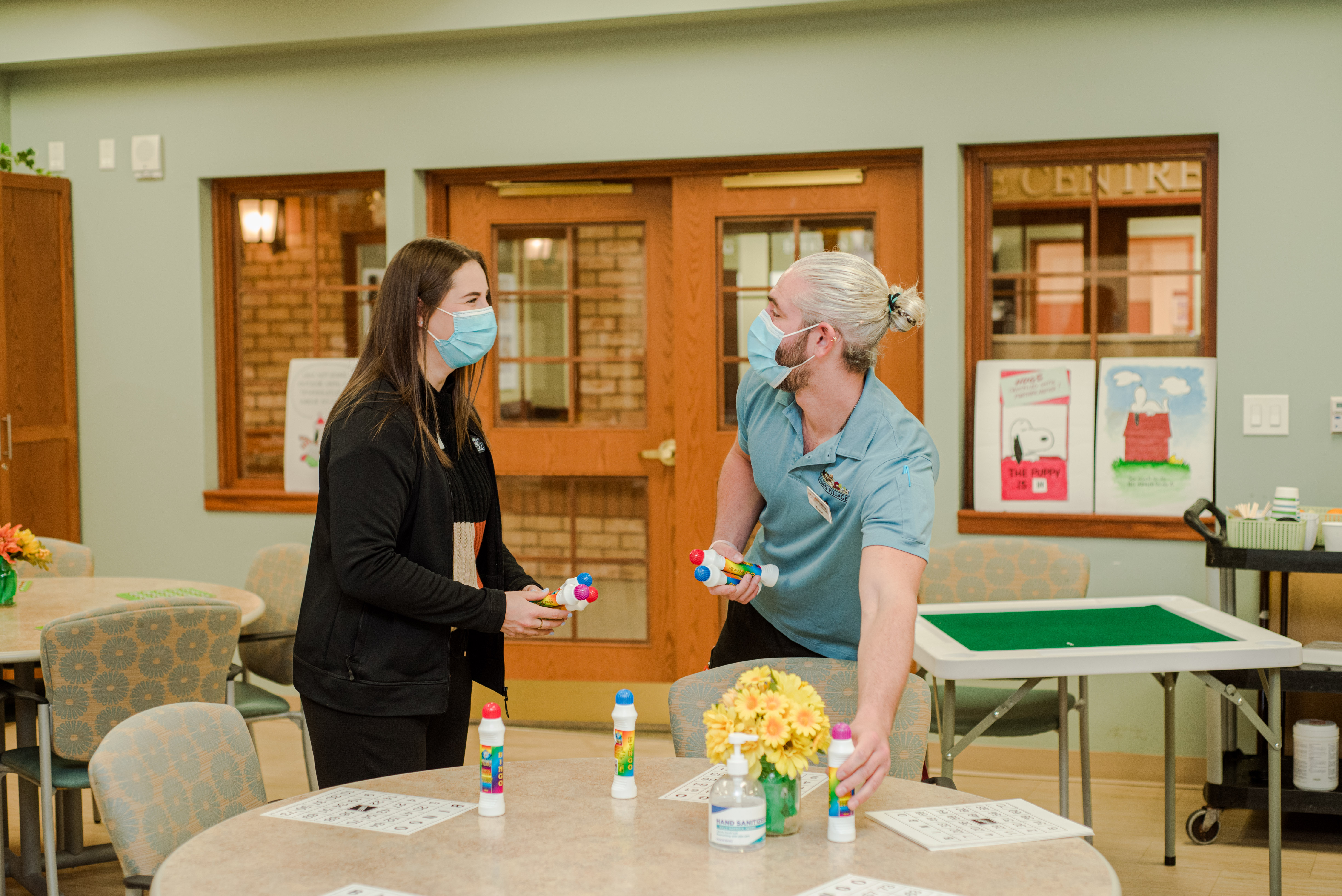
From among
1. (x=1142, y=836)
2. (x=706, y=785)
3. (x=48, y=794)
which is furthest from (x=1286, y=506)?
(x=48, y=794)

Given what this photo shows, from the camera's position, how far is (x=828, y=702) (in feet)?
7.14

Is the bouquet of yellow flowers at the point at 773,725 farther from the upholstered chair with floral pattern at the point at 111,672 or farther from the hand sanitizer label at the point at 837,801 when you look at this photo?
the upholstered chair with floral pattern at the point at 111,672

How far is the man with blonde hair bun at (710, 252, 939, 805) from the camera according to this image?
1910 millimetres

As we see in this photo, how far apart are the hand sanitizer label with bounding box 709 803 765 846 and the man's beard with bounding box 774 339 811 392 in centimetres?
83

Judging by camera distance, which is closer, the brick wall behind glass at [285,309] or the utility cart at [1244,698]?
the utility cart at [1244,698]

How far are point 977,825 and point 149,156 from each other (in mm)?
4574

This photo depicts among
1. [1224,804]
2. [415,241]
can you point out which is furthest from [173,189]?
[1224,804]

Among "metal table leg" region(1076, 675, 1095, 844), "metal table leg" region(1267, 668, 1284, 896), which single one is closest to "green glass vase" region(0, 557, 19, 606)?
"metal table leg" region(1076, 675, 1095, 844)

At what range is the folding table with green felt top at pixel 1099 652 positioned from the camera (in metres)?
2.76

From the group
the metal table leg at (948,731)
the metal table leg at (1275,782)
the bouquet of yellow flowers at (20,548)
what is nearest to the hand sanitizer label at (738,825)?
the metal table leg at (948,731)

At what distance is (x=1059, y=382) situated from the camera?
4270 millimetres

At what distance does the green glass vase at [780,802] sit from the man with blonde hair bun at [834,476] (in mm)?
243

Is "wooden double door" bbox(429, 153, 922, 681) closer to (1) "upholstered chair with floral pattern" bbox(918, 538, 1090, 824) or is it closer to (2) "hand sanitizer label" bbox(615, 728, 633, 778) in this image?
(1) "upholstered chair with floral pattern" bbox(918, 538, 1090, 824)

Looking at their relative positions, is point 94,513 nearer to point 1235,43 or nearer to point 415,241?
point 415,241
